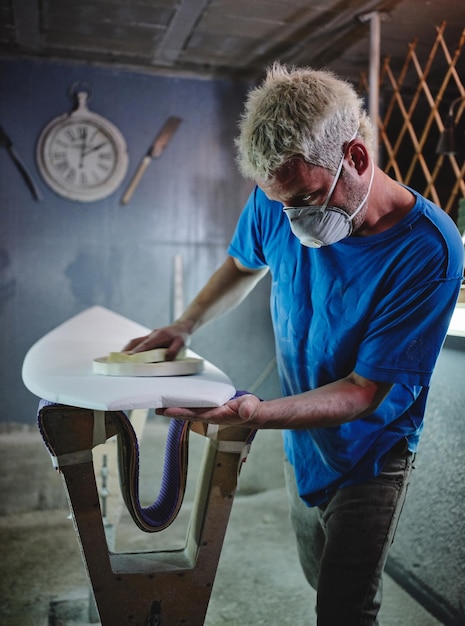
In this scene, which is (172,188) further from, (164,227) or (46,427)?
(46,427)

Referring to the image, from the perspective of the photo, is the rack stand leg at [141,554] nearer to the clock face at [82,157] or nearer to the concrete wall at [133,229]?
the concrete wall at [133,229]

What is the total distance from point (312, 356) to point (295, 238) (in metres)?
0.27

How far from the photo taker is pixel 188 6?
2.62 meters

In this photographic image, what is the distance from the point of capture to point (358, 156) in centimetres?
120

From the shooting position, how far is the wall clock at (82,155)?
10.9 ft

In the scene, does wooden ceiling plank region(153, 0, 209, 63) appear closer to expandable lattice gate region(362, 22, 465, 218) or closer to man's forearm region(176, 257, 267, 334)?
expandable lattice gate region(362, 22, 465, 218)

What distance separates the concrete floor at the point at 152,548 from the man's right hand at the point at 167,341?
512 mm

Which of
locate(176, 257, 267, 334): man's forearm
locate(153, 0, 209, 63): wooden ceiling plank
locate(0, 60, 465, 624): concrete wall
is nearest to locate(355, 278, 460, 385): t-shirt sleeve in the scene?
locate(176, 257, 267, 334): man's forearm

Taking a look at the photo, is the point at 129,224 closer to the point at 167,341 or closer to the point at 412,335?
the point at 167,341

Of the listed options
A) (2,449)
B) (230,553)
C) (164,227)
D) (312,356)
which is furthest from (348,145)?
(2,449)

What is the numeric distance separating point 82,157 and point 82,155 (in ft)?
0.04

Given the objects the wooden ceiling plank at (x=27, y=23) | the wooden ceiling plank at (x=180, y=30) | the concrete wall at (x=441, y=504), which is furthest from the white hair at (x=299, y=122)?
the wooden ceiling plank at (x=27, y=23)

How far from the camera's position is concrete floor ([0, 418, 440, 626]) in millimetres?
2195

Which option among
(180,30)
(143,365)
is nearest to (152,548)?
(143,365)
